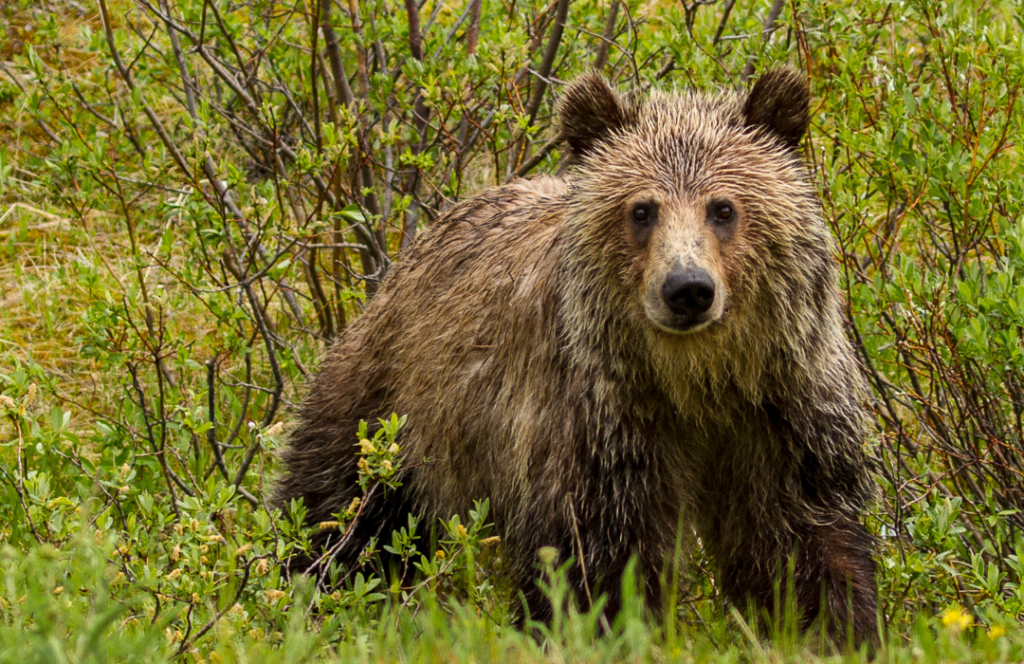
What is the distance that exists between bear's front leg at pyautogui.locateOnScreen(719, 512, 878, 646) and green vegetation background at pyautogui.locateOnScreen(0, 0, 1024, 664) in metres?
0.12

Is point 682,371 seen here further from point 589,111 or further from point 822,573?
point 589,111

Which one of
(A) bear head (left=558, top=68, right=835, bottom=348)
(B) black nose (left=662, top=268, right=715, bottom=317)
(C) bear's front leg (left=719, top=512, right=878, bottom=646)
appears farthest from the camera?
(C) bear's front leg (left=719, top=512, right=878, bottom=646)

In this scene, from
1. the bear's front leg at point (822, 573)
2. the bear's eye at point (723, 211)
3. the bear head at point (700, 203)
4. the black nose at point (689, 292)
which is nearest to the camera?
the black nose at point (689, 292)

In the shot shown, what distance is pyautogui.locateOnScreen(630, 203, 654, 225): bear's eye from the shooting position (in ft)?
12.8

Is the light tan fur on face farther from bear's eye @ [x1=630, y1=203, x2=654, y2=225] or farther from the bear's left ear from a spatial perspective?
the bear's left ear

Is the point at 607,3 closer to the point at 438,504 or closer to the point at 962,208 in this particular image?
the point at 962,208

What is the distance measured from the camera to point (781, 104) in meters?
4.14

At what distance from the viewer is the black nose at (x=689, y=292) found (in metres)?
3.54

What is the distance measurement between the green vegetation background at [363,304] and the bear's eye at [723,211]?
2.67 feet

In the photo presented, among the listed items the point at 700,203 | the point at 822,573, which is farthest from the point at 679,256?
the point at 822,573

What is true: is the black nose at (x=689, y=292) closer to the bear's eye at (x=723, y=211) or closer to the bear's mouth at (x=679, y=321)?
the bear's mouth at (x=679, y=321)

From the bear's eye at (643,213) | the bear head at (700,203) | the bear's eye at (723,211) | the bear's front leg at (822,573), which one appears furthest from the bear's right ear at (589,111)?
the bear's front leg at (822,573)

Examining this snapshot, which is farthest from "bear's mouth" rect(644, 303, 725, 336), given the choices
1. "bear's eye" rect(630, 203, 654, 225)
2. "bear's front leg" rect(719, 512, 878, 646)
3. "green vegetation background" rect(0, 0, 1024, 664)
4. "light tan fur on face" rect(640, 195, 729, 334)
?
"bear's front leg" rect(719, 512, 878, 646)

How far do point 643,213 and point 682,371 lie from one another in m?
0.52
